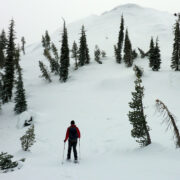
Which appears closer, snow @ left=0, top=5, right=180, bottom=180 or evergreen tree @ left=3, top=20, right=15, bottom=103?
snow @ left=0, top=5, right=180, bottom=180

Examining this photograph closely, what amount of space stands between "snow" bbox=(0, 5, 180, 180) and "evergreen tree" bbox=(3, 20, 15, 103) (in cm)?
289

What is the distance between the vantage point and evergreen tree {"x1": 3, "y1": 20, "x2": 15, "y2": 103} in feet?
117

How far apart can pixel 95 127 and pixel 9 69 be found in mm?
25009

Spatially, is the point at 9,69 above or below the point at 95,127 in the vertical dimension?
above

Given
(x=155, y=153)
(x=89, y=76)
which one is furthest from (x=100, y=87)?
(x=155, y=153)

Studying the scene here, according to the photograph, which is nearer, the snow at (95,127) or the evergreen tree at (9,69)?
the snow at (95,127)

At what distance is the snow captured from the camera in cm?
812

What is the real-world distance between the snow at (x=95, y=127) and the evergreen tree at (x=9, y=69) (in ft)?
9.48

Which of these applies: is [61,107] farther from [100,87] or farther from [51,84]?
[51,84]

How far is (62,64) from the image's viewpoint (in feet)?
151

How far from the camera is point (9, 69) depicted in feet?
121

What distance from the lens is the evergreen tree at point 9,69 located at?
35531 millimetres

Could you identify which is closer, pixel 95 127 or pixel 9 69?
pixel 95 127

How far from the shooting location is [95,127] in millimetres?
20406
